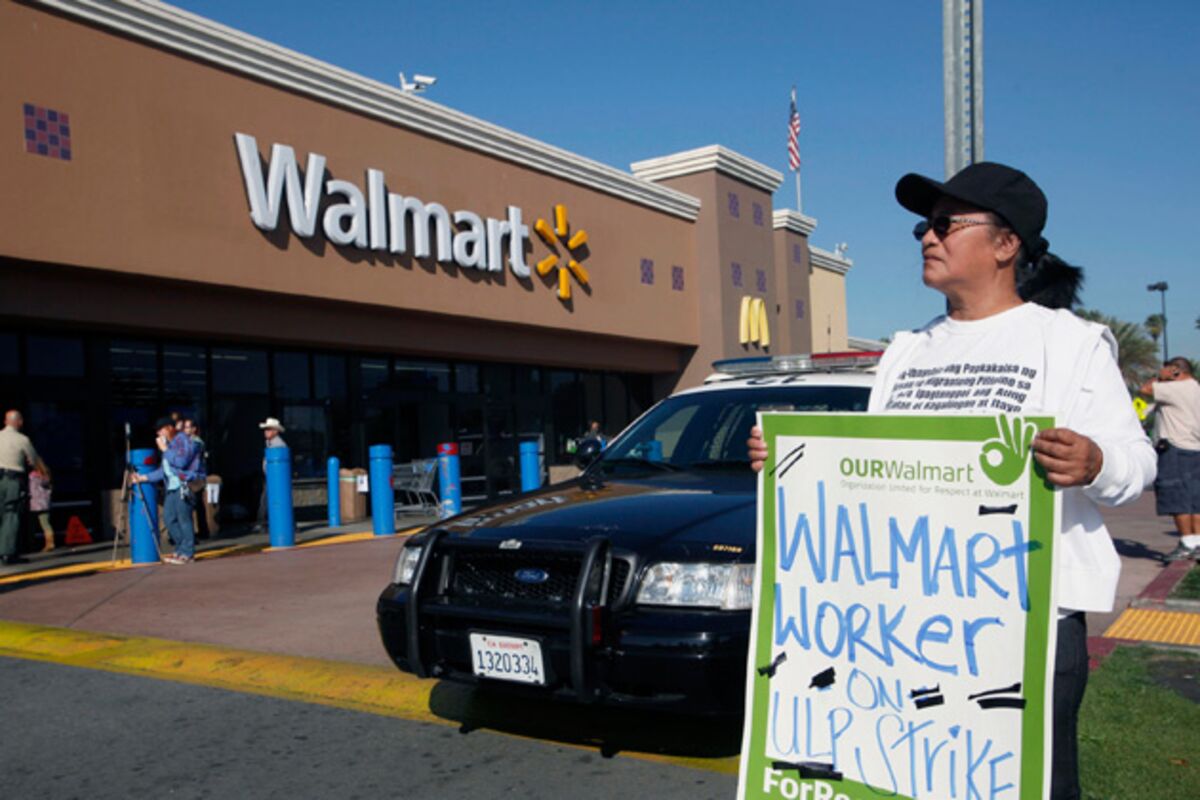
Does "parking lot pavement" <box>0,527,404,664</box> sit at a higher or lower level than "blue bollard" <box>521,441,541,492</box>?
lower

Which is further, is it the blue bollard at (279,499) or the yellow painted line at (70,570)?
the blue bollard at (279,499)

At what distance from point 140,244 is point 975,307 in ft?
41.8

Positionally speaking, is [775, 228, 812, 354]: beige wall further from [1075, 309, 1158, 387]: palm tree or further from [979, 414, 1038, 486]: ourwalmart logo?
[979, 414, 1038, 486]: ourwalmart logo

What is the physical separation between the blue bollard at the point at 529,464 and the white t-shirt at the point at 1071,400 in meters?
14.0

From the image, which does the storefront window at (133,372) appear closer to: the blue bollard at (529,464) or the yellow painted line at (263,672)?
the blue bollard at (529,464)

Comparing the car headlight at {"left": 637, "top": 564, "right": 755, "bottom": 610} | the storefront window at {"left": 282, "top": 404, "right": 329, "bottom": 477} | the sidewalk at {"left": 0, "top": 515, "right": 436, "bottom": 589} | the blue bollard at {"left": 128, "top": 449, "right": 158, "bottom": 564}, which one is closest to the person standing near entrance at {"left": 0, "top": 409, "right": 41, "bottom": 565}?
the sidewalk at {"left": 0, "top": 515, "right": 436, "bottom": 589}

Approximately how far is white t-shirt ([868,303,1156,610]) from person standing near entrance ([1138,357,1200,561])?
7.09 m

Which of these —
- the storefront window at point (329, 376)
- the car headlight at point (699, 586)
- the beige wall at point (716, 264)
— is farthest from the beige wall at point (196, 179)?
the car headlight at point (699, 586)

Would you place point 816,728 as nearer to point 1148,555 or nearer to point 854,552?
point 854,552

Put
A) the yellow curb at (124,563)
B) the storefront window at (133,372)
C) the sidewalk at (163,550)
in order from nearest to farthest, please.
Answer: the yellow curb at (124,563) < the sidewalk at (163,550) < the storefront window at (133,372)

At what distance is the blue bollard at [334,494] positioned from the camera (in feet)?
56.3

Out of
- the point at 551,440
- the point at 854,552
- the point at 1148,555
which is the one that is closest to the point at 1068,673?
the point at 854,552

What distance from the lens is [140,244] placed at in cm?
1335

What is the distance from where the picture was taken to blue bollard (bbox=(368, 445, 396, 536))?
1391 cm
